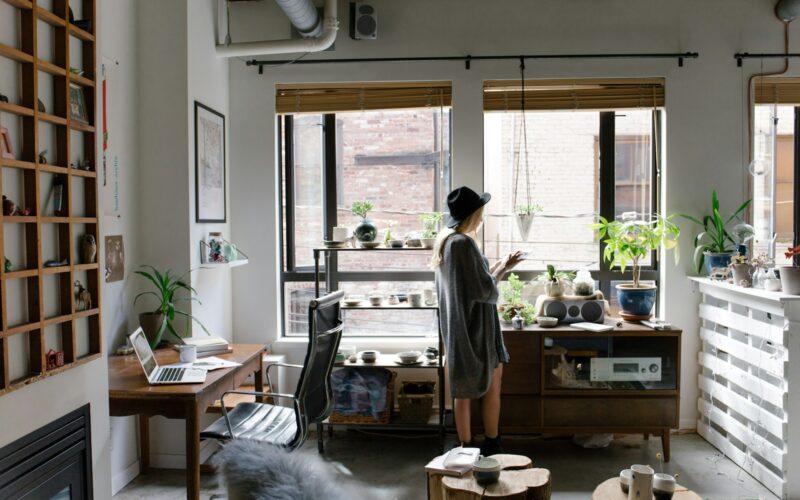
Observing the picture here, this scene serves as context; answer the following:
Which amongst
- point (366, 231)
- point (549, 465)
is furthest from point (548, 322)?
point (366, 231)

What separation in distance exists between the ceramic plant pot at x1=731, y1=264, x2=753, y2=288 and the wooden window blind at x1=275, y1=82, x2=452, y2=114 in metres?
2.04

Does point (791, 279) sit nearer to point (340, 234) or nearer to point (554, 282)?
point (554, 282)

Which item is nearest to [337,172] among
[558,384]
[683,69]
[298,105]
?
[298,105]

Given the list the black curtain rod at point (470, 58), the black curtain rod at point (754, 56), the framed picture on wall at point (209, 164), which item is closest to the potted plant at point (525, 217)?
the black curtain rod at point (470, 58)

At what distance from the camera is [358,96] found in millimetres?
4250

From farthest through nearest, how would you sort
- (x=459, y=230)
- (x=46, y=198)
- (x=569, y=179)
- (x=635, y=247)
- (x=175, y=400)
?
(x=569, y=179)
(x=635, y=247)
(x=459, y=230)
(x=175, y=400)
(x=46, y=198)

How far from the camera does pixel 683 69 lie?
4133 millimetres

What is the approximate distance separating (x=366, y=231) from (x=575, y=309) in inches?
54.5

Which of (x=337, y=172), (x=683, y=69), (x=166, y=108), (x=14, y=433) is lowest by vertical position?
(x=14, y=433)

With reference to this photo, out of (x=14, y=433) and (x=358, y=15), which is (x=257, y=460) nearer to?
(x=14, y=433)

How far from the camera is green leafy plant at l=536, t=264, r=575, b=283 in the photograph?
12.9 feet

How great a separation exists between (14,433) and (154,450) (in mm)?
2011

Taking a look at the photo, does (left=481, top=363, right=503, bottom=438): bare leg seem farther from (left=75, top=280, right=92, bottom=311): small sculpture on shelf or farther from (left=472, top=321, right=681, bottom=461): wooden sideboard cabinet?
(left=75, top=280, right=92, bottom=311): small sculpture on shelf

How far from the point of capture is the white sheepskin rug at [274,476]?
1329 millimetres
